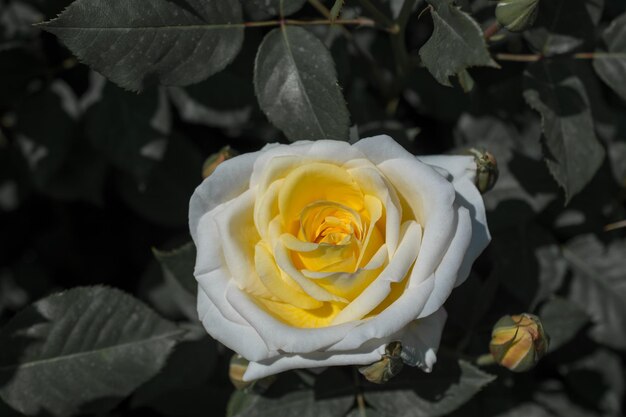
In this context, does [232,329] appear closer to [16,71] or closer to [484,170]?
[484,170]

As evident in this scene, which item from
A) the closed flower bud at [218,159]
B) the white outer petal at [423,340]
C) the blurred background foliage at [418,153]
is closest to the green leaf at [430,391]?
the blurred background foliage at [418,153]

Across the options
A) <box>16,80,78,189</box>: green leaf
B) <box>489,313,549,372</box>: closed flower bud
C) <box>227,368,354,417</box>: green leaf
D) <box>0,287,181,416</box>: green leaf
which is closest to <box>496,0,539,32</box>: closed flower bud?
<box>489,313,549,372</box>: closed flower bud

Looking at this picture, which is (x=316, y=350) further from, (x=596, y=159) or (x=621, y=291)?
(x=621, y=291)

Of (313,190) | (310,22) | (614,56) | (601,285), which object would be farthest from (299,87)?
(601,285)

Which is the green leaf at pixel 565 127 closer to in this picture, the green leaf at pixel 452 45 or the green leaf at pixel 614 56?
the green leaf at pixel 614 56

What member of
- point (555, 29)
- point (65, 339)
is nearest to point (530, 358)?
point (555, 29)
